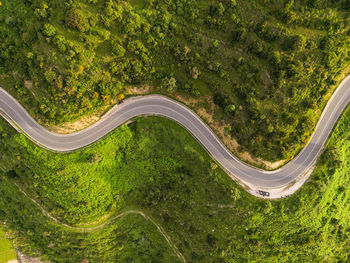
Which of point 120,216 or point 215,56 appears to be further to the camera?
point 120,216

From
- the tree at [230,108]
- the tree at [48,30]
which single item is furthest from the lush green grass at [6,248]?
the tree at [230,108]

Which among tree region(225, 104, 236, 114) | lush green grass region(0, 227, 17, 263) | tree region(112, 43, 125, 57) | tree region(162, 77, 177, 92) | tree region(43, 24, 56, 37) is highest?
tree region(43, 24, 56, 37)

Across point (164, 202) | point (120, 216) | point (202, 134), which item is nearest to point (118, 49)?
point (202, 134)

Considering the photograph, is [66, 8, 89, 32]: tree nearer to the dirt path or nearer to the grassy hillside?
the grassy hillside

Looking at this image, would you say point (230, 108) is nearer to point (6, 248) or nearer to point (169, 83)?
point (169, 83)

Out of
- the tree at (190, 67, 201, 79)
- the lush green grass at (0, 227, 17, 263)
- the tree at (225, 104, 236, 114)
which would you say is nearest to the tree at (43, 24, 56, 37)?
the tree at (190, 67, 201, 79)

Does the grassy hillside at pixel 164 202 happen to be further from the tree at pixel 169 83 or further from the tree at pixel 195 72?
the tree at pixel 195 72
